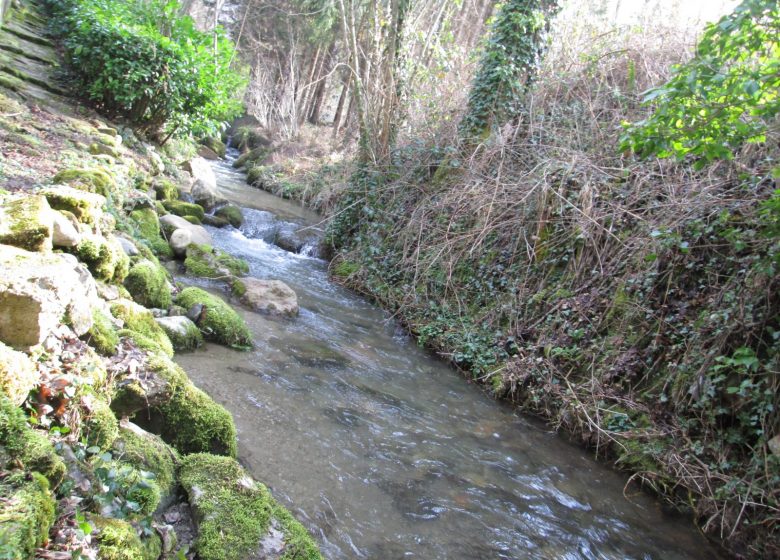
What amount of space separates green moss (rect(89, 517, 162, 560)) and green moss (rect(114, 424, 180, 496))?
474 mm

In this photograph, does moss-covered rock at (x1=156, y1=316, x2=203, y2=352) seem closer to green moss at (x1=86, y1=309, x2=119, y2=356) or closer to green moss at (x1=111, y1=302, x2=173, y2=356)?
green moss at (x1=111, y1=302, x2=173, y2=356)

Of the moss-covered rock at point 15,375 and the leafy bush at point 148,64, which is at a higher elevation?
the leafy bush at point 148,64

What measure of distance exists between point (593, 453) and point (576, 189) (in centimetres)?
343

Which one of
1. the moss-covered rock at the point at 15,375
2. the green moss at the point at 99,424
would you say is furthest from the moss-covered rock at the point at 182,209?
the moss-covered rock at the point at 15,375

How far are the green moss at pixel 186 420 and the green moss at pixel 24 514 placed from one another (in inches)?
49.8

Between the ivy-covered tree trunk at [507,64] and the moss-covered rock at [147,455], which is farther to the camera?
the ivy-covered tree trunk at [507,64]

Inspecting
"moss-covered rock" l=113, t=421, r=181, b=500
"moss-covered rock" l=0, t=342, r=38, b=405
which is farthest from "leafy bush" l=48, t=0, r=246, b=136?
"moss-covered rock" l=0, t=342, r=38, b=405

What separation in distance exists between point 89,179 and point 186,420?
3.40 metres

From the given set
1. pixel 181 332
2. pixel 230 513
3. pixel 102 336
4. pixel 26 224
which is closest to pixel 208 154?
pixel 181 332

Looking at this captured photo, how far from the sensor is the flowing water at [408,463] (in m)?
3.29

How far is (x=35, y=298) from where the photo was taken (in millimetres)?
2111

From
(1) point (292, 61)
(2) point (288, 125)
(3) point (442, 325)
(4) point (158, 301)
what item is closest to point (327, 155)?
(2) point (288, 125)

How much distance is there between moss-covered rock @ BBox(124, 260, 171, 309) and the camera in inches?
184

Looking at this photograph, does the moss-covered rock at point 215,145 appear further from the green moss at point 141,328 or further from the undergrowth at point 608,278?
the green moss at point 141,328
